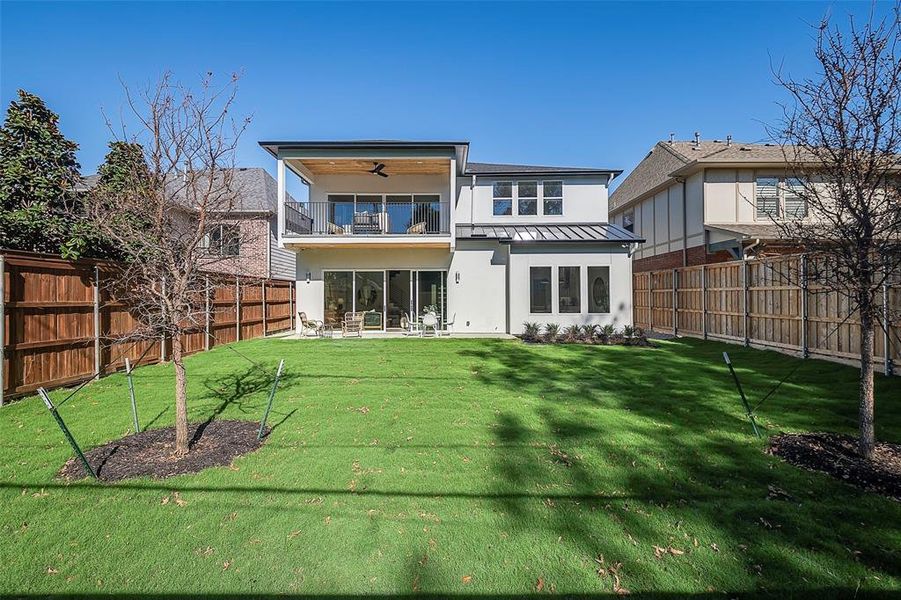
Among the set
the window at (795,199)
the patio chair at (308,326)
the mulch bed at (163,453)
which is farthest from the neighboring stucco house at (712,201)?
the mulch bed at (163,453)

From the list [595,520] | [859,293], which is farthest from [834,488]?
[595,520]

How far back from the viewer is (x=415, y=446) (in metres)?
4.93

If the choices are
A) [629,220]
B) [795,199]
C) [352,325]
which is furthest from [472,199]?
[629,220]

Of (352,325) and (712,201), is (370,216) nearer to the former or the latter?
(352,325)

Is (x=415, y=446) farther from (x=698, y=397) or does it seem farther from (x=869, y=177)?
(x=869, y=177)

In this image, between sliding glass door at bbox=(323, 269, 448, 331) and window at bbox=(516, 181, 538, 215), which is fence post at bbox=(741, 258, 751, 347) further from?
sliding glass door at bbox=(323, 269, 448, 331)

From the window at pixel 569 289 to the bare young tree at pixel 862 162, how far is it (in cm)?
997

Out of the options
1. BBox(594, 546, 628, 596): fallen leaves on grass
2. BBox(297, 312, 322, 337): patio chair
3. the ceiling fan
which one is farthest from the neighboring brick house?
BBox(594, 546, 628, 596): fallen leaves on grass

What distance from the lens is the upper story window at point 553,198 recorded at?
55.7ft

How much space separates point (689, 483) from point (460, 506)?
7.35 feet

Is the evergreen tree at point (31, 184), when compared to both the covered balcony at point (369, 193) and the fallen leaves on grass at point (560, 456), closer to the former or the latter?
the covered balcony at point (369, 193)

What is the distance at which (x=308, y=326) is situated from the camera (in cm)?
1477

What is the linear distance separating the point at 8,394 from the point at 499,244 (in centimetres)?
1290

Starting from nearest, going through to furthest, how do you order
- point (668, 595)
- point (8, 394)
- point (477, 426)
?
point (668, 595) < point (477, 426) < point (8, 394)
